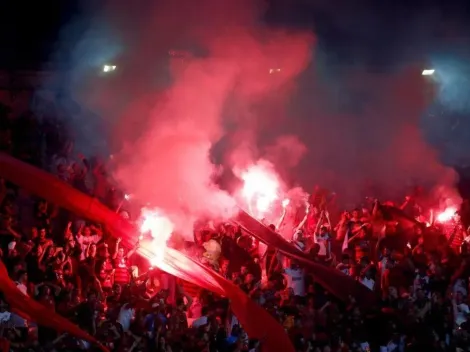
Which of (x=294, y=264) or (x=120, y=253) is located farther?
(x=294, y=264)

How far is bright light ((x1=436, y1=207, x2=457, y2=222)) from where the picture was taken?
12289mm

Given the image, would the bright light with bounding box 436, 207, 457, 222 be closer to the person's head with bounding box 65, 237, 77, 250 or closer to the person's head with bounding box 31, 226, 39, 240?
the person's head with bounding box 65, 237, 77, 250

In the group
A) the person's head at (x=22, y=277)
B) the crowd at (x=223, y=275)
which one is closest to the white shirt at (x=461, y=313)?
the crowd at (x=223, y=275)

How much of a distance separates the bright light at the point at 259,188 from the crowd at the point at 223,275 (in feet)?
1.94

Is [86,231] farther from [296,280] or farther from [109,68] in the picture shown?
[109,68]

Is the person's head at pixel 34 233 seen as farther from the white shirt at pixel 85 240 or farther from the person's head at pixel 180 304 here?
the person's head at pixel 180 304

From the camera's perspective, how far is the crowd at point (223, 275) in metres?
8.42

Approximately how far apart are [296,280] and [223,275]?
1.02 m

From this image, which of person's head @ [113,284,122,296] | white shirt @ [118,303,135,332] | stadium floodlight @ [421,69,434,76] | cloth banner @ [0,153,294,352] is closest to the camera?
white shirt @ [118,303,135,332]

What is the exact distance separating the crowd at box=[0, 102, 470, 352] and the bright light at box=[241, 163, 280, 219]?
0.59m

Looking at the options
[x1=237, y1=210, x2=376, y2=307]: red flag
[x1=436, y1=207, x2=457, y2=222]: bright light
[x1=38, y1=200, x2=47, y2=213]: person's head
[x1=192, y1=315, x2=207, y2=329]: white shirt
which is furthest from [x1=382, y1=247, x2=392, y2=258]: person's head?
[x1=38, y1=200, x2=47, y2=213]: person's head

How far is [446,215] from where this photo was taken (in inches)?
486

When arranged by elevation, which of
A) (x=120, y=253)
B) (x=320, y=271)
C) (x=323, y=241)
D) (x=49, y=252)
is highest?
(x=320, y=271)

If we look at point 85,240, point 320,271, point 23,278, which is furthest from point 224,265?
point 23,278
